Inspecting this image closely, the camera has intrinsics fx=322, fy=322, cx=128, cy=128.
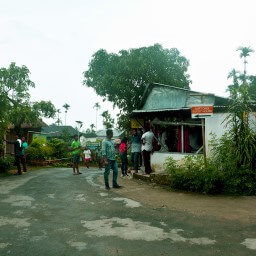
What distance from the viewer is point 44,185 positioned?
34.8ft

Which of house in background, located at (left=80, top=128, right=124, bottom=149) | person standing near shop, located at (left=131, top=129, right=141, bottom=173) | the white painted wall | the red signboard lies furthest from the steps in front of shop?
house in background, located at (left=80, top=128, right=124, bottom=149)

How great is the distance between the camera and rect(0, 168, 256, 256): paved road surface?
14.4 feet

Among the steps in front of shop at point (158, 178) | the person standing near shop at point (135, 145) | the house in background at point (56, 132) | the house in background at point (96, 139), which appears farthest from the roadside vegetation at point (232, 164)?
the house in background at point (56, 132)

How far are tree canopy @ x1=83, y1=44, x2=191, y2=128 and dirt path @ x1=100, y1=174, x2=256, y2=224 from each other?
17.7 metres

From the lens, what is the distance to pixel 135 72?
1030 inches

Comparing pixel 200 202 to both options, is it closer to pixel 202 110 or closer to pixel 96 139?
pixel 202 110

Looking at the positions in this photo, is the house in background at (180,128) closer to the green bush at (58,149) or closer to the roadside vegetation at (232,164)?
the roadside vegetation at (232,164)

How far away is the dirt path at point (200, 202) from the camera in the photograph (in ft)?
21.1

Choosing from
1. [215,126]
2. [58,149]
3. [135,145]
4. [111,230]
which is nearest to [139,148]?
[135,145]

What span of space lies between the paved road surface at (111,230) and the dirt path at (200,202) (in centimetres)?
30

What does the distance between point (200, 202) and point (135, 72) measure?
64.6 ft

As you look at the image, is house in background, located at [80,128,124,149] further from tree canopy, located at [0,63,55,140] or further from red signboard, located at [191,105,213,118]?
red signboard, located at [191,105,213,118]

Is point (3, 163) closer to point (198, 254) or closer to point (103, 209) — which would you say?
point (103, 209)

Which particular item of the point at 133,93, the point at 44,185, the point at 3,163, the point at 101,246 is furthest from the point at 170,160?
the point at 133,93
